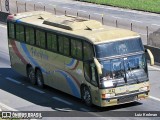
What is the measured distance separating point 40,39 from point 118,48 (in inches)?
212

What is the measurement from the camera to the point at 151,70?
102ft

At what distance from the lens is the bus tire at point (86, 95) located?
24.0 m

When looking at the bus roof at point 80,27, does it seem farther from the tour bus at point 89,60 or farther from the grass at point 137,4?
the grass at point 137,4

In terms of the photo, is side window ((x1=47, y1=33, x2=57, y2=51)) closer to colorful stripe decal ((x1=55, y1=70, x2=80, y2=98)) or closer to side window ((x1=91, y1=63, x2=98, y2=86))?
colorful stripe decal ((x1=55, y1=70, x2=80, y2=98))

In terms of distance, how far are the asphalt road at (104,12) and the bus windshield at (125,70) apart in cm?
2036

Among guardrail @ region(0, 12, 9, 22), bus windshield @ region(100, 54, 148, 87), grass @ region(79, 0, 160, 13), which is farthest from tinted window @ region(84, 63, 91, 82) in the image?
grass @ region(79, 0, 160, 13)

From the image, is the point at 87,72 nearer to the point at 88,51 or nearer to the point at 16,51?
the point at 88,51

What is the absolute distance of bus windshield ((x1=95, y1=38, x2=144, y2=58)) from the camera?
23078 millimetres

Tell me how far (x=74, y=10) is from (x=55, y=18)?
2995cm

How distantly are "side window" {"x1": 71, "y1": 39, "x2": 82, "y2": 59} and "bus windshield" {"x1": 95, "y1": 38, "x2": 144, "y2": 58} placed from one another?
1.33 meters

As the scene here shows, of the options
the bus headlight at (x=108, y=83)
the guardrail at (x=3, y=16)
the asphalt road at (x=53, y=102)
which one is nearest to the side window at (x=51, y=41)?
the asphalt road at (x=53, y=102)

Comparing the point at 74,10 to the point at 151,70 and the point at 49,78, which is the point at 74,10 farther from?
the point at 49,78

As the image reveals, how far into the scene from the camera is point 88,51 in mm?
23516

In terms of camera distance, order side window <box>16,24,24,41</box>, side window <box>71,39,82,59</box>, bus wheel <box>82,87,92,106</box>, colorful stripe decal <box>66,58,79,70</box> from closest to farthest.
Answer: bus wheel <box>82,87,92,106</box>, side window <box>71,39,82,59</box>, colorful stripe decal <box>66,58,79,70</box>, side window <box>16,24,24,41</box>
